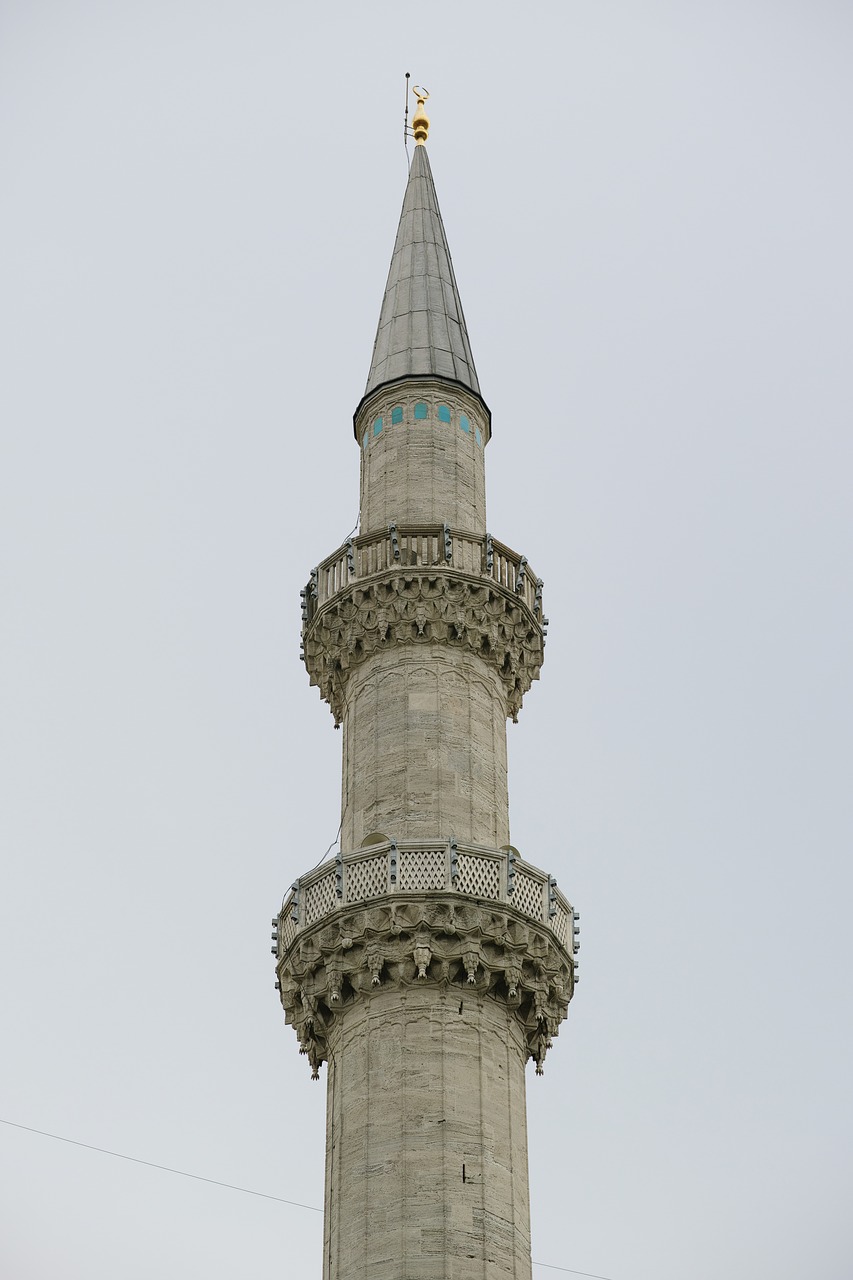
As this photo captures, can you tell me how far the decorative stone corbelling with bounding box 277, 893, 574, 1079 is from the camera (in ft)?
120

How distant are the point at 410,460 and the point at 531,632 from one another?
4445 mm

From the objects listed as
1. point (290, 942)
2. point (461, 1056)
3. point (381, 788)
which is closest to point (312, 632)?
point (381, 788)

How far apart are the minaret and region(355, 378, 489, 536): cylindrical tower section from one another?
51 mm

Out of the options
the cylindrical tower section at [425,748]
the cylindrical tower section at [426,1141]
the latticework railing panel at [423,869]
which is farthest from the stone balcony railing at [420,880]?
the cylindrical tower section at [426,1141]

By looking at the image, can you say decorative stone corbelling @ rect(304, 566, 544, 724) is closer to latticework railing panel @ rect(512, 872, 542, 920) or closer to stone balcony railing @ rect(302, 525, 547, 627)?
stone balcony railing @ rect(302, 525, 547, 627)

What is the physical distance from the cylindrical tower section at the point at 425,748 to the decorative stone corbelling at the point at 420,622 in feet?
0.84

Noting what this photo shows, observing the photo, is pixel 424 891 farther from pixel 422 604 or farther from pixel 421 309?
pixel 421 309

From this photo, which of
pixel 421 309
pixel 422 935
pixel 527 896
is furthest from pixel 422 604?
pixel 421 309

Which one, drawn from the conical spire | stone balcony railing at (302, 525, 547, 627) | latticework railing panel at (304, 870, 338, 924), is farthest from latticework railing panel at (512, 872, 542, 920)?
the conical spire

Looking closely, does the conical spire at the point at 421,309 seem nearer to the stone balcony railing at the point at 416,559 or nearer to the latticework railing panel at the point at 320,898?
the stone balcony railing at the point at 416,559

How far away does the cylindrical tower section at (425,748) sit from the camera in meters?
39.1

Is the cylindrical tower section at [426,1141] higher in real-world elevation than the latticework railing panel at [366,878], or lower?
lower

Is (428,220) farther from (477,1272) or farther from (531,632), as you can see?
(477,1272)

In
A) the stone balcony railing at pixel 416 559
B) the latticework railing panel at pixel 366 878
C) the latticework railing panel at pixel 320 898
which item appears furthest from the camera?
the stone balcony railing at pixel 416 559
